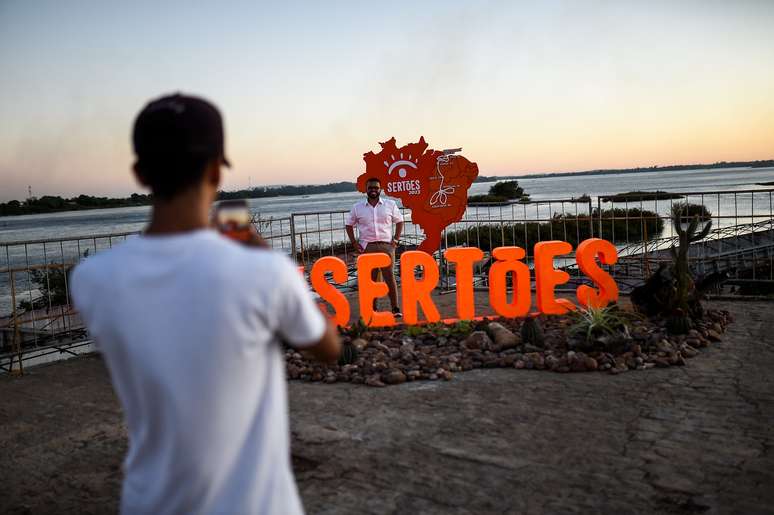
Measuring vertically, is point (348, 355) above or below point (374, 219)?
below

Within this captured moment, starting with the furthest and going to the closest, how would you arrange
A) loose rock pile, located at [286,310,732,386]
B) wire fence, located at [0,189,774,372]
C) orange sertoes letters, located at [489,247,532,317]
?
wire fence, located at [0,189,774,372] → orange sertoes letters, located at [489,247,532,317] → loose rock pile, located at [286,310,732,386]

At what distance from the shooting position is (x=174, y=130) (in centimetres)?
155

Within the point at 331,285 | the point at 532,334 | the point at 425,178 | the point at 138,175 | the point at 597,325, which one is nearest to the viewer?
the point at 138,175

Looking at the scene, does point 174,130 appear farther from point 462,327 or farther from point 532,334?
point 462,327

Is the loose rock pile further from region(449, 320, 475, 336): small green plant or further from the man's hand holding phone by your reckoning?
the man's hand holding phone

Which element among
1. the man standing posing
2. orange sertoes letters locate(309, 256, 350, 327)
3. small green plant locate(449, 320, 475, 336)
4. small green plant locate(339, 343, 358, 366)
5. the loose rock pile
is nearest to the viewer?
the loose rock pile

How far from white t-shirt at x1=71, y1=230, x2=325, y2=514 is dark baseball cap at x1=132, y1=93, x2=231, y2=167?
0.66 feet

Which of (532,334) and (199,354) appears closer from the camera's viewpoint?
(199,354)

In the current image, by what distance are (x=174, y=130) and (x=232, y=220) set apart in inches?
10.1

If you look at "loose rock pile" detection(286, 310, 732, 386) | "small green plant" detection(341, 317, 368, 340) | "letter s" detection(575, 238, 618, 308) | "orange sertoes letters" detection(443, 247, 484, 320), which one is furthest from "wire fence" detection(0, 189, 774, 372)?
"small green plant" detection(341, 317, 368, 340)

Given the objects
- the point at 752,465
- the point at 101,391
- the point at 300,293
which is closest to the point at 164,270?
the point at 300,293

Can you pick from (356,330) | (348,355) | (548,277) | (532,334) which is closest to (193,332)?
(348,355)

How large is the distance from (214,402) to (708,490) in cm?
350

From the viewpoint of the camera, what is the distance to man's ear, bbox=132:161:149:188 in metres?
1.61
